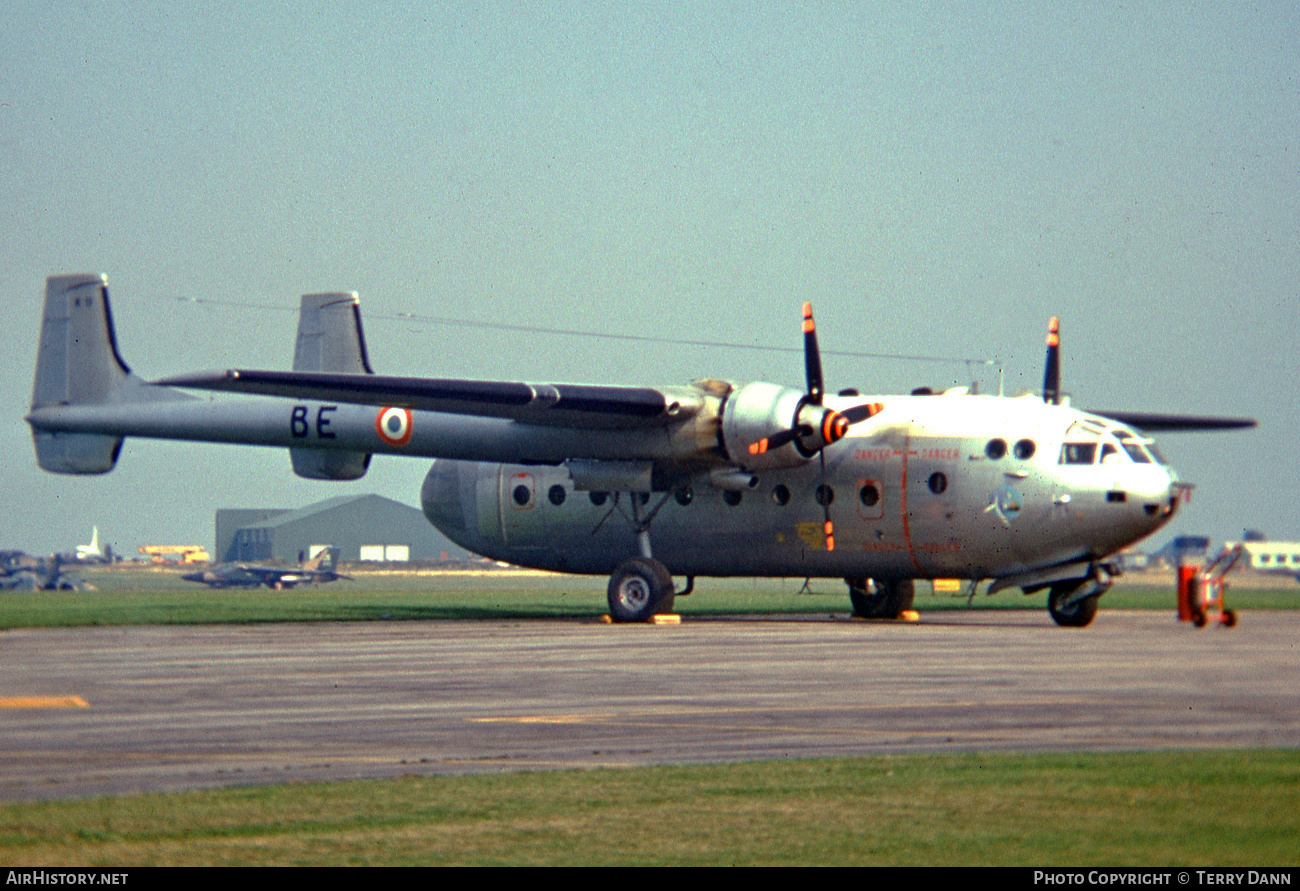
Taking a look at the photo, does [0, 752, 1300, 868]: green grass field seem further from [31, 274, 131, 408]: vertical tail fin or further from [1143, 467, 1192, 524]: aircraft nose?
[31, 274, 131, 408]: vertical tail fin

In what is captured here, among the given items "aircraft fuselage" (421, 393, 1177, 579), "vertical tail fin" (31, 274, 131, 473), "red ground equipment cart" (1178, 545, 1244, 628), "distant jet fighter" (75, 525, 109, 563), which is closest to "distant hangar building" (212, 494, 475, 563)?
"distant jet fighter" (75, 525, 109, 563)

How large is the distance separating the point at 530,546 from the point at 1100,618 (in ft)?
46.3

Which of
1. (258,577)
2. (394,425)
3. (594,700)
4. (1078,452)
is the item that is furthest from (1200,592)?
(258,577)

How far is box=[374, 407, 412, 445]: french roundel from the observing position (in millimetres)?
35812

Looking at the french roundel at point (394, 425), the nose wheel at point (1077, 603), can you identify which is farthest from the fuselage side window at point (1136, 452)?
the french roundel at point (394, 425)

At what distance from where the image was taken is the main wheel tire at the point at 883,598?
114ft

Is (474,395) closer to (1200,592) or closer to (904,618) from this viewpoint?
(904,618)

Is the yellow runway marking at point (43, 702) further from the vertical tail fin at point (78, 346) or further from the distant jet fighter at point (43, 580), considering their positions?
the distant jet fighter at point (43, 580)

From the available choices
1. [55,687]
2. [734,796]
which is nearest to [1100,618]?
[55,687]

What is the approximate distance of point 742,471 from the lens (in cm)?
3266

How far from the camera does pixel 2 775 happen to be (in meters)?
10.6

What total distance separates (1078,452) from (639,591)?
1004cm

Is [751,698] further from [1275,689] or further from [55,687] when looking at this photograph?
[55,687]

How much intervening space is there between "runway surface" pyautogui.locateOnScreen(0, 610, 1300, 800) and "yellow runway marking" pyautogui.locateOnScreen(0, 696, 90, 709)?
0.04 m
